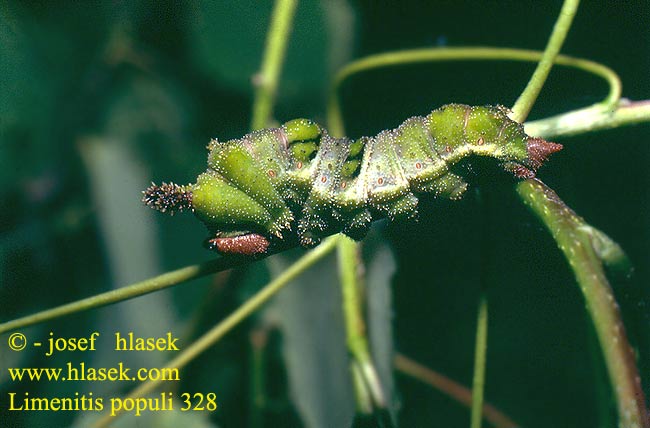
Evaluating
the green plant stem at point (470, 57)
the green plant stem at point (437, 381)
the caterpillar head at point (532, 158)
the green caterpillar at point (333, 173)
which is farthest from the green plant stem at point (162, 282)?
the green plant stem at point (437, 381)

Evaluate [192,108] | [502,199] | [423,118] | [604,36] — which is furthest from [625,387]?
[192,108]

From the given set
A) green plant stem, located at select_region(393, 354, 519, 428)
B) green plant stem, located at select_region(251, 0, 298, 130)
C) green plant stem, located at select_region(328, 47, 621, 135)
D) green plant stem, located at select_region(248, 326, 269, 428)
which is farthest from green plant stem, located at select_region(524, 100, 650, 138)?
green plant stem, located at select_region(248, 326, 269, 428)

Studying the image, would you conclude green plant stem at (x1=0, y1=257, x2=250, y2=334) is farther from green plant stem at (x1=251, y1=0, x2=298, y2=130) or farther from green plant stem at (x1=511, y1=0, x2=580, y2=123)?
green plant stem at (x1=251, y1=0, x2=298, y2=130)

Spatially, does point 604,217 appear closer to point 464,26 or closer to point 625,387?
point 464,26

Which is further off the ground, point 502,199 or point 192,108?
point 192,108

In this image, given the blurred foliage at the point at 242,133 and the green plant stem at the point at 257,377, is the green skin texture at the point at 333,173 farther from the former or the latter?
the green plant stem at the point at 257,377
